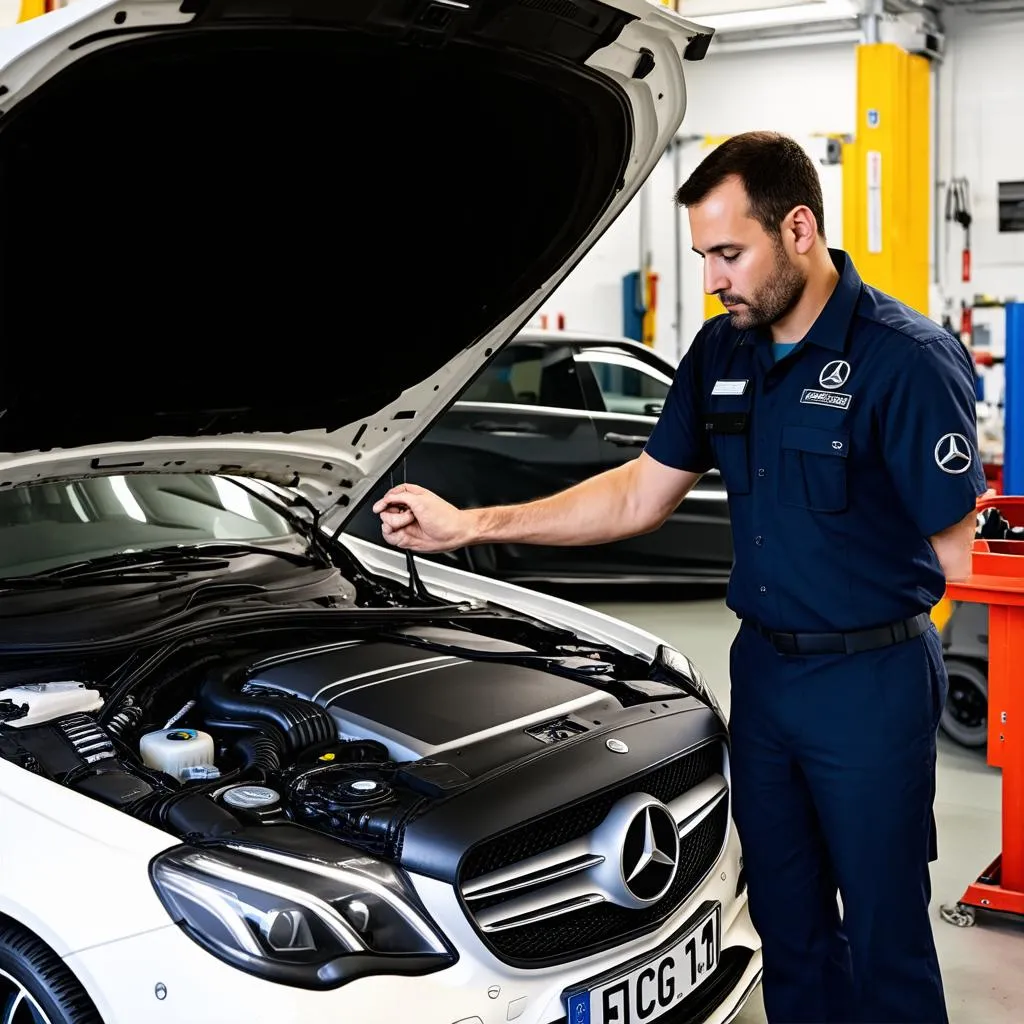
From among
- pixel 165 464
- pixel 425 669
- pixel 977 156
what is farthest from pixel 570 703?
pixel 977 156

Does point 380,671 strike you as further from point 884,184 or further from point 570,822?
point 884,184

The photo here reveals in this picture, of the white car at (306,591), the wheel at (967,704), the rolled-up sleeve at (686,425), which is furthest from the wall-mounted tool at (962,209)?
the rolled-up sleeve at (686,425)

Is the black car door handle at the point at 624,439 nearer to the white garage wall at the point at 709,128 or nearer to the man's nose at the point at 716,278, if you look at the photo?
the man's nose at the point at 716,278

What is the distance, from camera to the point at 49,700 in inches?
81.4

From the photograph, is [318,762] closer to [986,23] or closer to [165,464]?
[165,464]

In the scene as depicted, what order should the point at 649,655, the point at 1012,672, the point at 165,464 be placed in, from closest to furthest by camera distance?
the point at 165,464 < the point at 649,655 < the point at 1012,672

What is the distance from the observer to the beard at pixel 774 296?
199 centimetres

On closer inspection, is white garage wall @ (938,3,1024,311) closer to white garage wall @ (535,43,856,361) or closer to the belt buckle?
white garage wall @ (535,43,856,361)

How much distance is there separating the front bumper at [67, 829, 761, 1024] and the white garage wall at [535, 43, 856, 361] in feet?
30.2

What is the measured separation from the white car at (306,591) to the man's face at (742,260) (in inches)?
13.9

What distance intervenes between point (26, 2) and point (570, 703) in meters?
3.54

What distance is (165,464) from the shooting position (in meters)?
2.58

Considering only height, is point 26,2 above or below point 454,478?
above

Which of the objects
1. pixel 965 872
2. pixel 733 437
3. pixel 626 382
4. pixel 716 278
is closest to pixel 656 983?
pixel 733 437
